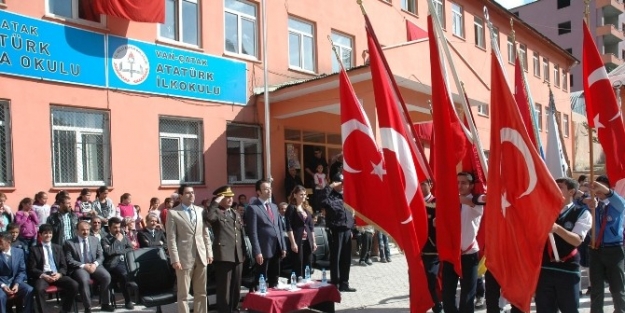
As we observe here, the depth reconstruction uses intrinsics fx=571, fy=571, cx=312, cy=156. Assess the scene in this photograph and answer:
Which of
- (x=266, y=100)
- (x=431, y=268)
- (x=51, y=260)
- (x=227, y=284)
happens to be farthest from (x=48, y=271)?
(x=266, y=100)

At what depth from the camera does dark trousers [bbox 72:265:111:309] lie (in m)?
8.20

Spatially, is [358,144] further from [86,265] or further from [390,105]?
[86,265]

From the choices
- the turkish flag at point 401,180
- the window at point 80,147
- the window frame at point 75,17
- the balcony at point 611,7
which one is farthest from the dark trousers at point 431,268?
the balcony at point 611,7

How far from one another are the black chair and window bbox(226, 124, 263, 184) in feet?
20.5

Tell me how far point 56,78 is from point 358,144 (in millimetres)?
7243

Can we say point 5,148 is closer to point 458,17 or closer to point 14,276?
point 14,276

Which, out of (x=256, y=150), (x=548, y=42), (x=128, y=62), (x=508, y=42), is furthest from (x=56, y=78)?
(x=548, y=42)

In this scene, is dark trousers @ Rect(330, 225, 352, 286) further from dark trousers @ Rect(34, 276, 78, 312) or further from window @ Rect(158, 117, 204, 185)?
window @ Rect(158, 117, 204, 185)

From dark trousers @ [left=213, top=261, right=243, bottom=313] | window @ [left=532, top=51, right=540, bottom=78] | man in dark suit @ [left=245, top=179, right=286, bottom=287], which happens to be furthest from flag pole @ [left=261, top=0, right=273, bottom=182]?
window @ [left=532, top=51, right=540, bottom=78]

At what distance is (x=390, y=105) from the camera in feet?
19.2

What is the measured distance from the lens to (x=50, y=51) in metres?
10.9

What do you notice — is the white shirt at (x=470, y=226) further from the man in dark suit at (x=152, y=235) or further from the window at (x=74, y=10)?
the window at (x=74, y=10)

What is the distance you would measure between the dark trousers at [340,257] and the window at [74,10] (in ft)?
22.1

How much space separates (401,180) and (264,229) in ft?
Result: 11.5
